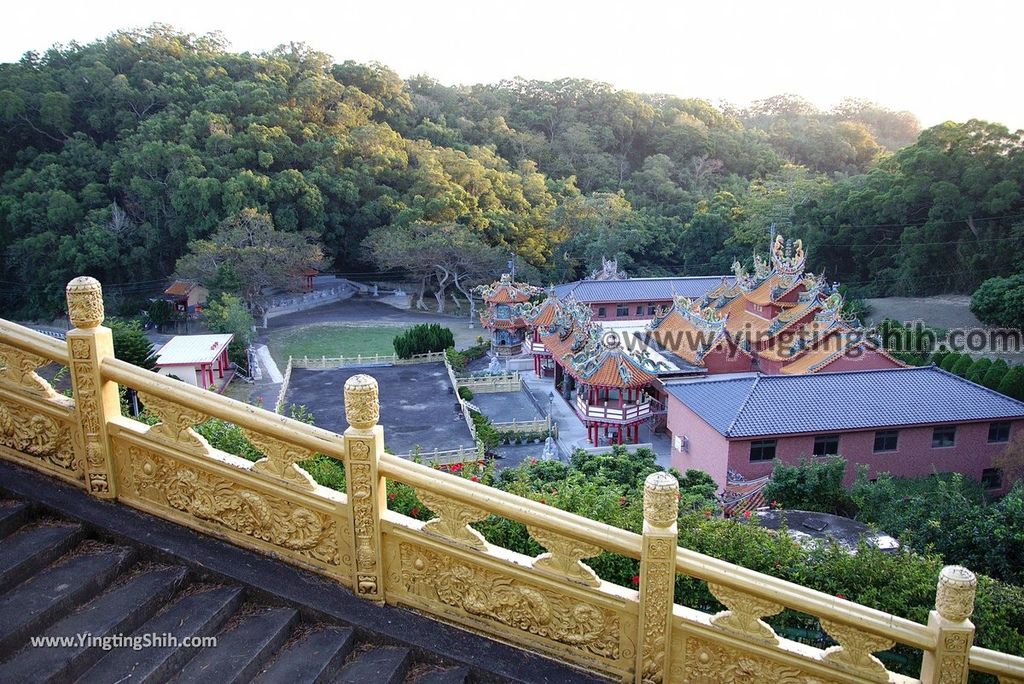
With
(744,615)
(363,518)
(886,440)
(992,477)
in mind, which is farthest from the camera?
(992,477)

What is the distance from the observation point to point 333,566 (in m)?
3.20

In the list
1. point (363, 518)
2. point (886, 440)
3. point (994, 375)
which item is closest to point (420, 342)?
point (886, 440)

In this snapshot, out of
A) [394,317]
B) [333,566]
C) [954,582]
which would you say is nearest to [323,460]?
[333,566]

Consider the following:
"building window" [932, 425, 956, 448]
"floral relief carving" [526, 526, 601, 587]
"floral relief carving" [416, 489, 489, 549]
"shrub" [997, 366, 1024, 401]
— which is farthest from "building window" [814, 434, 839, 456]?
"floral relief carving" [416, 489, 489, 549]

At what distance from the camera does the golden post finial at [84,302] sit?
3135mm

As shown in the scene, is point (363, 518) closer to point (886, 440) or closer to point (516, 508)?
point (516, 508)

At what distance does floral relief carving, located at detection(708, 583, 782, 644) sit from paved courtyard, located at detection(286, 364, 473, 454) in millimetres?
11928

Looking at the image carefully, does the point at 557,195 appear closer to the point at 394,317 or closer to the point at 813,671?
the point at 394,317

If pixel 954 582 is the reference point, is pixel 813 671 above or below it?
below

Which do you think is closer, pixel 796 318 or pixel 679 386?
pixel 679 386

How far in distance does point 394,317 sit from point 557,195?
647 inches

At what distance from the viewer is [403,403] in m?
18.7

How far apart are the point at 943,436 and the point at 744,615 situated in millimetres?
13063

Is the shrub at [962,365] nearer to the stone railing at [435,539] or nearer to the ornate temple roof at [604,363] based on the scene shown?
the ornate temple roof at [604,363]
